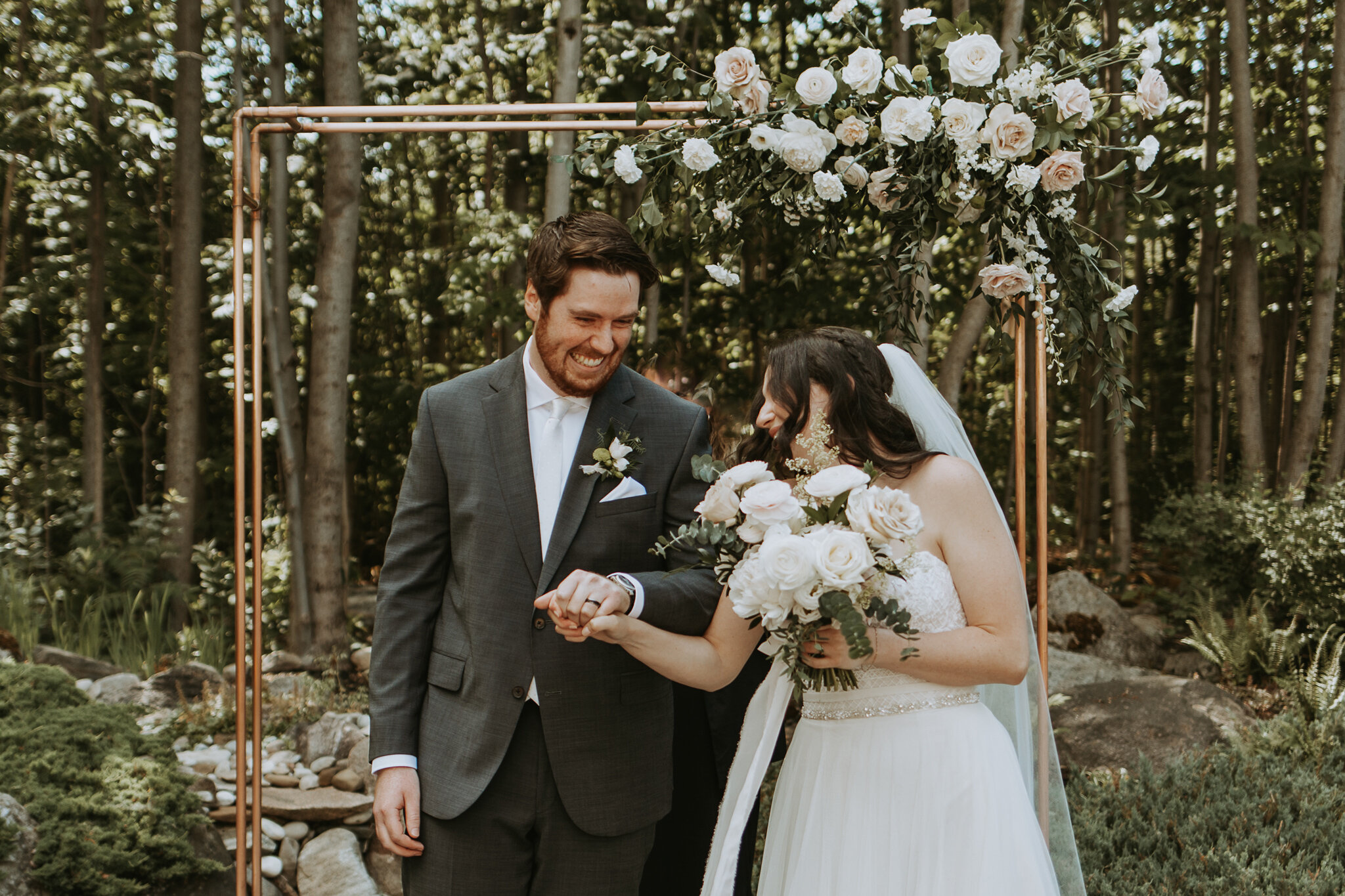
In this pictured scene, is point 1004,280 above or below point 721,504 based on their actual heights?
above

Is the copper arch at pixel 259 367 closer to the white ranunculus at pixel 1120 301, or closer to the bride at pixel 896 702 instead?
the white ranunculus at pixel 1120 301

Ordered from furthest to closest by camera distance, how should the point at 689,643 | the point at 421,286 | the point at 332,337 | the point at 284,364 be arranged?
1. the point at 421,286
2. the point at 284,364
3. the point at 332,337
4. the point at 689,643

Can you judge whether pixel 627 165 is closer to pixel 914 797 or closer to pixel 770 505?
pixel 770 505

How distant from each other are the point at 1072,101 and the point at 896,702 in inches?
56.5

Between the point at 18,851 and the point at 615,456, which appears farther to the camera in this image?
the point at 18,851

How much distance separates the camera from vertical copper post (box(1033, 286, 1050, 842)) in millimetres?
2547

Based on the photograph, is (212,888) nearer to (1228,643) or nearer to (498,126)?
(498,126)

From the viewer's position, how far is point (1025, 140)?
7.63ft

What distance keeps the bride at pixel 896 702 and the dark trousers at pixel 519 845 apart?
268 mm

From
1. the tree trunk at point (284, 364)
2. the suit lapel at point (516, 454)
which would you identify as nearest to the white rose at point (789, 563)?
the suit lapel at point (516, 454)

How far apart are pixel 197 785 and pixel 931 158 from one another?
362 cm

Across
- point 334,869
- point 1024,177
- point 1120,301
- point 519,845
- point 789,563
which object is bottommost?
point 334,869

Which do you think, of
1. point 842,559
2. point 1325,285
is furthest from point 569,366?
point 1325,285

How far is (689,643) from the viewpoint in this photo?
1962 millimetres
